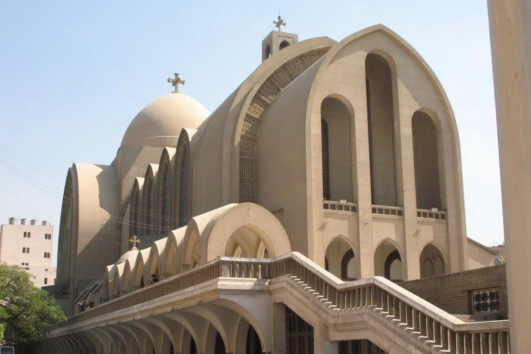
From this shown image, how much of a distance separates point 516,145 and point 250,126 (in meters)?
23.2

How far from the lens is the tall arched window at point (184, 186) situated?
3025 centimetres

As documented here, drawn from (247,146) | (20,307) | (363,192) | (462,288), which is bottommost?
(462,288)

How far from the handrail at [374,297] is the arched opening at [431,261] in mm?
10330

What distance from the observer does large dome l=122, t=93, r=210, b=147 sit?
42719 mm

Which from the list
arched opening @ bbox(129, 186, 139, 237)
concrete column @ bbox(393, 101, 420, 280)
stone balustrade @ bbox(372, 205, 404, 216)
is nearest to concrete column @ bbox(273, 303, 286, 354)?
concrete column @ bbox(393, 101, 420, 280)

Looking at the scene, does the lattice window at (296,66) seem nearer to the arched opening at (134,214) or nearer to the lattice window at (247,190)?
the lattice window at (247,190)

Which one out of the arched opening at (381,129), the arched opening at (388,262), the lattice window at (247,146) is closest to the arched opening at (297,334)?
the arched opening at (381,129)

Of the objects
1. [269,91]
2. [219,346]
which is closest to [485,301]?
→ [219,346]

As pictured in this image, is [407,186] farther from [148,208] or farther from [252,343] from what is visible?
[148,208]

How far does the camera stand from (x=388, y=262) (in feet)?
81.0

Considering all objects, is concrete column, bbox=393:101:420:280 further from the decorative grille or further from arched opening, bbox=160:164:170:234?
arched opening, bbox=160:164:170:234

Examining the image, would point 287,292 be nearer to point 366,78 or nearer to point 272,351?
point 272,351

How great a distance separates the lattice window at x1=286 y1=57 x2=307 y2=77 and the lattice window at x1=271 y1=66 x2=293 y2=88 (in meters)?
0.22

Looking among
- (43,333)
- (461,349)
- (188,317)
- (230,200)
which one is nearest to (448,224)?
(230,200)
